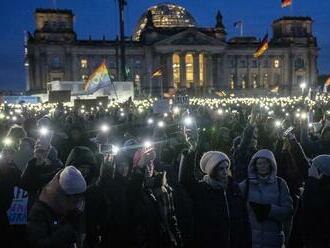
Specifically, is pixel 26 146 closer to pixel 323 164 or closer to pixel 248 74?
pixel 323 164

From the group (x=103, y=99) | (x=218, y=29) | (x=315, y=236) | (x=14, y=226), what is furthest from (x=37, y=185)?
(x=218, y=29)

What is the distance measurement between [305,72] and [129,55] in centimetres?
3144

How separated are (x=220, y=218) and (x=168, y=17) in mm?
101137

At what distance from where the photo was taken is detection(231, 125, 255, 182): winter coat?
7070 millimetres

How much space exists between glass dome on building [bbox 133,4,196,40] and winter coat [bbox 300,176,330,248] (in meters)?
99.1

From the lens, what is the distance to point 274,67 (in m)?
94.9

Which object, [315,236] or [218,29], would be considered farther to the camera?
[218,29]

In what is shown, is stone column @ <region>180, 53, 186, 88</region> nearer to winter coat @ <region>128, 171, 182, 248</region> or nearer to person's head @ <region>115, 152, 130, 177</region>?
person's head @ <region>115, 152, 130, 177</region>

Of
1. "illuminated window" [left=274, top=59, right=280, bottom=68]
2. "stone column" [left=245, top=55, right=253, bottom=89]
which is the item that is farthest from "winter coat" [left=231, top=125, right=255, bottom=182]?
"illuminated window" [left=274, top=59, right=280, bottom=68]

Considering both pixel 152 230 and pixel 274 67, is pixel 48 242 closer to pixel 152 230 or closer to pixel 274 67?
pixel 152 230

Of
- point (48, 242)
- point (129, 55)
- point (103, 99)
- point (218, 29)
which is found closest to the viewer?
point (48, 242)

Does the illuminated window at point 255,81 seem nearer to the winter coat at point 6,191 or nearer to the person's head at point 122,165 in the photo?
the person's head at point 122,165

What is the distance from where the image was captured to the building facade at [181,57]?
82125mm

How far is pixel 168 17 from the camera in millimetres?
103688
